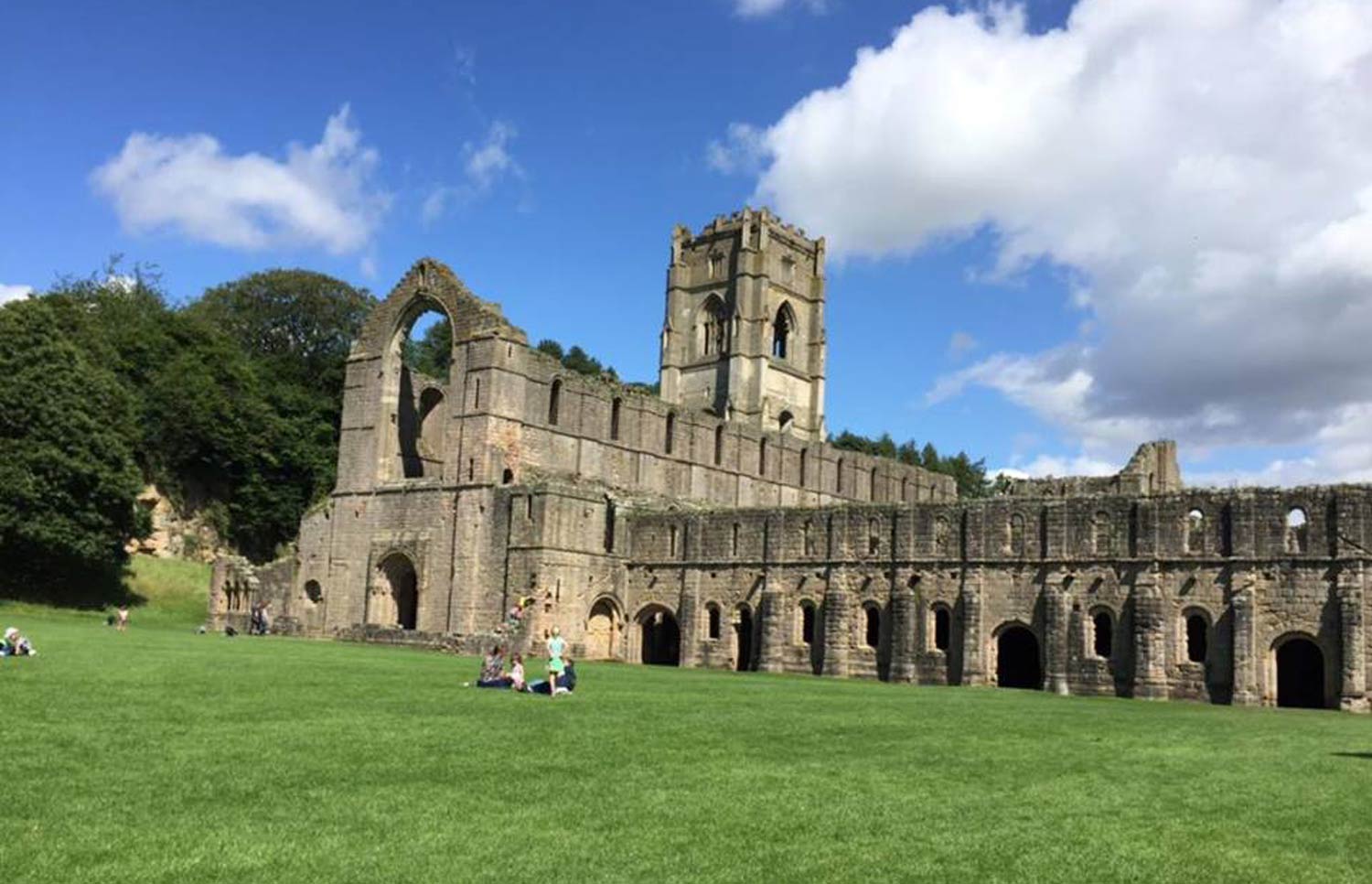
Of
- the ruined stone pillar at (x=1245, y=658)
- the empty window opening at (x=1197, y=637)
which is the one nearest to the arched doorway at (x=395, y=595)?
the empty window opening at (x=1197, y=637)

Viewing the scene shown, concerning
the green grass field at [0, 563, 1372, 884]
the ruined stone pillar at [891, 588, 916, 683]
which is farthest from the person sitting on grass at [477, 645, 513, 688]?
the ruined stone pillar at [891, 588, 916, 683]

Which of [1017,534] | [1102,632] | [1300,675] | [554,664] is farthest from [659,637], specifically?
[554,664]

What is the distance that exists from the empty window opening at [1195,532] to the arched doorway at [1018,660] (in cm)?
642

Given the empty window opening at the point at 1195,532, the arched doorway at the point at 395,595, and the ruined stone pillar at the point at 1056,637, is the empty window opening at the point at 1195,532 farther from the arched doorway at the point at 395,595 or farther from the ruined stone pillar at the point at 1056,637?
the arched doorway at the point at 395,595

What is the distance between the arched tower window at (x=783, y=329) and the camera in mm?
82875

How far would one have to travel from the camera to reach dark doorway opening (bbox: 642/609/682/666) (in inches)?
1909

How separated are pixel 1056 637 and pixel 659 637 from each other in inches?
693

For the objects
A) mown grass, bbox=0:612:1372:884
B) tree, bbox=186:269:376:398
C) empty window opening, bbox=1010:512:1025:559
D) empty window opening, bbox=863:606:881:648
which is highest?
tree, bbox=186:269:376:398

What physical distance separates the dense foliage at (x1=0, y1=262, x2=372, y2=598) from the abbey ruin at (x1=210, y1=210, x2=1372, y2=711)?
6.33 meters

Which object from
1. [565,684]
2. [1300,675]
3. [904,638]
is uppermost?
[904,638]

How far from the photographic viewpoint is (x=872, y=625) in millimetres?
41938

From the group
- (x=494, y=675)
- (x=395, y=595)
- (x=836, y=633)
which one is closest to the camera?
(x=494, y=675)

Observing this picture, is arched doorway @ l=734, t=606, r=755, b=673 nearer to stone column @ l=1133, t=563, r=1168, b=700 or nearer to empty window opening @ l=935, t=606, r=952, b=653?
empty window opening @ l=935, t=606, r=952, b=653

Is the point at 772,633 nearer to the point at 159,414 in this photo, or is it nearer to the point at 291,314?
the point at 159,414
